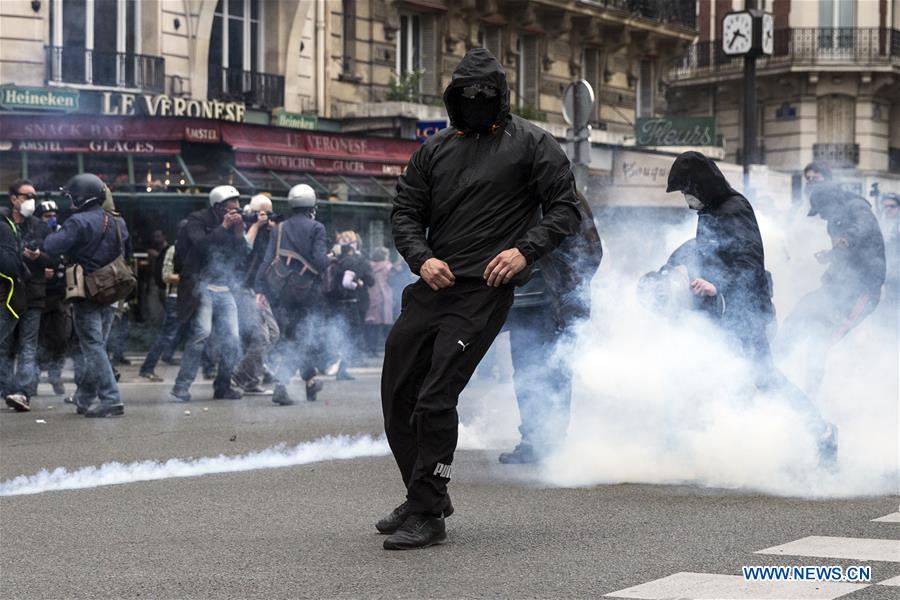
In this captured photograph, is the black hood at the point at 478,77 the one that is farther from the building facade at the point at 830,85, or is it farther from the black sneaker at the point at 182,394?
the building facade at the point at 830,85

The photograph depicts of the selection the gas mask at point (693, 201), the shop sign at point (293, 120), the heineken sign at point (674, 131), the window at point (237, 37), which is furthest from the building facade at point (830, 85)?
the gas mask at point (693, 201)

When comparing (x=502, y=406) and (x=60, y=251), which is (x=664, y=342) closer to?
(x=502, y=406)

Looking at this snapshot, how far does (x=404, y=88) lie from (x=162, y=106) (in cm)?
560

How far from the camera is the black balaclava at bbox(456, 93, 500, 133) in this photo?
587 centimetres

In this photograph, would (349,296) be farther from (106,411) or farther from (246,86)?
(246,86)

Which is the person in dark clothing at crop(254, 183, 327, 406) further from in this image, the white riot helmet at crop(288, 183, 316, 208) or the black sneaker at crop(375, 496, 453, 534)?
the black sneaker at crop(375, 496, 453, 534)

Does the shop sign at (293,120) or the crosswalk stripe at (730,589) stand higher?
the shop sign at (293,120)

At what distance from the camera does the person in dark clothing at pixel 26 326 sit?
39.9 ft

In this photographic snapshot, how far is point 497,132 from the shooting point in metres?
5.99

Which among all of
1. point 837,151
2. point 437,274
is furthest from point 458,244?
point 837,151

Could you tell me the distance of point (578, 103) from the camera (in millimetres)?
16500

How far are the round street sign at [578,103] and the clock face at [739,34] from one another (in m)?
6.85

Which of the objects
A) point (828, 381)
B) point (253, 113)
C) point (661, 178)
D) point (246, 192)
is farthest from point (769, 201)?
point (661, 178)

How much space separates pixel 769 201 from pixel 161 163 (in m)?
12.8
